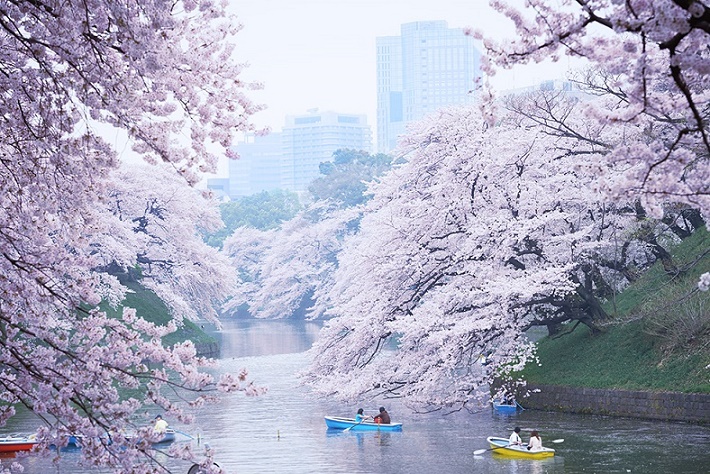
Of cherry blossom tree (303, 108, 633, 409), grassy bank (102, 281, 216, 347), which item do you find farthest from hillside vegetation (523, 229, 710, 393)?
grassy bank (102, 281, 216, 347)

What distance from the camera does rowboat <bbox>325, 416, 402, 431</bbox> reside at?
27.2 metres

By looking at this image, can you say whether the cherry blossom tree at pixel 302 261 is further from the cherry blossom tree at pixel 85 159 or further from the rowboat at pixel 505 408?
the cherry blossom tree at pixel 85 159

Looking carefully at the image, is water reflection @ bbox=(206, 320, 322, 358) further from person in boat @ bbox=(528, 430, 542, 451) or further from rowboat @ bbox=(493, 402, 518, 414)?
person in boat @ bbox=(528, 430, 542, 451)

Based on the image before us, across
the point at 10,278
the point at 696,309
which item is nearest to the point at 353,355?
the point at 696,309

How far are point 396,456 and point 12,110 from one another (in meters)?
17.0

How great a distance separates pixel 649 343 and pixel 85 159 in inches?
862

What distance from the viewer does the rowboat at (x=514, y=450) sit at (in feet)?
73.4

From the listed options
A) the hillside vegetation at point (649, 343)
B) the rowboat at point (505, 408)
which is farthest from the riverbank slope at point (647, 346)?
the rowboat at point (505, 408)

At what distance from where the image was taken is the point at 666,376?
2581cm

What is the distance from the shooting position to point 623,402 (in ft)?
86.1

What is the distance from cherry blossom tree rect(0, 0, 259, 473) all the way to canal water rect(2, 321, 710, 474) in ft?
38.6

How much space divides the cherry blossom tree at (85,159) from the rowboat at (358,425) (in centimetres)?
1800

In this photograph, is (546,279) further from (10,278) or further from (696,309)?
(10,278)

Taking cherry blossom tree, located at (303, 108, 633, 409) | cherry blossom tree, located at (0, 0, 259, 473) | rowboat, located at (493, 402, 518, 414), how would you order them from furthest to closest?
rowboat, located at (493, 402, 518, 414), cherry blossom tree, located at (303, 108, 633, 409), cherry blossom tree, located at (0, 0, 259, 473)
